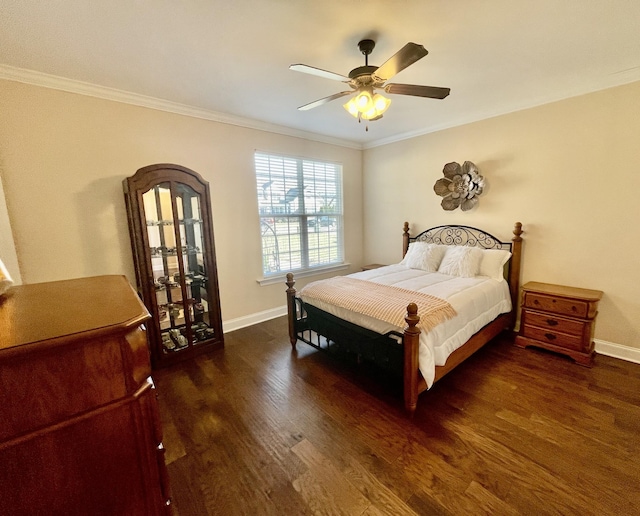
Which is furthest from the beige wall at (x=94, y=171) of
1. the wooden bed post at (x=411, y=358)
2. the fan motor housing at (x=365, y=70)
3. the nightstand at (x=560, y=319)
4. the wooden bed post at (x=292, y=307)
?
the nightstand at (x=560, y=319)

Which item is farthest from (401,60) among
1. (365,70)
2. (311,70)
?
(311,70)

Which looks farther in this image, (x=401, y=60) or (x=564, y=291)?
(x=564, y=291)

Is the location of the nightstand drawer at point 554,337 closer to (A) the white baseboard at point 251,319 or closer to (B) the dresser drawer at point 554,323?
(B) the dresser drawer at point 554,323

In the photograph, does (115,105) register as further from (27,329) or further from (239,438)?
(239,438)

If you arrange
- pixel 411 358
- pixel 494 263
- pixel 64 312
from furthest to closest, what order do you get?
pixel 494 263 → pixel 411 358 → pixel 64 312

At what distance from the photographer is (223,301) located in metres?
3.44

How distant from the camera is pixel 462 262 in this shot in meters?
3.17

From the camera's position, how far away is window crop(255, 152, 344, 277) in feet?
12.3

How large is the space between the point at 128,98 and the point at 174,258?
1582 millimetres

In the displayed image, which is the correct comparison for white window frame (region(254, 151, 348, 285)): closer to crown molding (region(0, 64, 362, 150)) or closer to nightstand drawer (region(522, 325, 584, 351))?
crown molding (region(0, 64, 362, 150))

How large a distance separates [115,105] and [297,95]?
1722mm

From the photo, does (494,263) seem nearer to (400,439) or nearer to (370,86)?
(400,439)

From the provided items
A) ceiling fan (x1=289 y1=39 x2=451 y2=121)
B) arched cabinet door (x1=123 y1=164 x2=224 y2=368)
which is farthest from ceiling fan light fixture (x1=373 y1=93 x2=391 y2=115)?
arched cabinet door (x1=123 y1=164 x2=224 y2=368)

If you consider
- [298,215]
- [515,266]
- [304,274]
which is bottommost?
[304,274]
